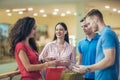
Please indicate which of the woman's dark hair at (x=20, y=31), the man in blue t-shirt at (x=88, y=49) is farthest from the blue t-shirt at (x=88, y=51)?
the woman's dark hair at (x=20, y=31)

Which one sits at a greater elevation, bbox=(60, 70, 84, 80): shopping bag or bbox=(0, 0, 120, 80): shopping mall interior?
bbox=(0, 0, 120, 80): shopping mall interior

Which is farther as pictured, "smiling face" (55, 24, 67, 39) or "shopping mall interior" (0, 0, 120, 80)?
"shopping mall interior" (0, 0, 120, 80)

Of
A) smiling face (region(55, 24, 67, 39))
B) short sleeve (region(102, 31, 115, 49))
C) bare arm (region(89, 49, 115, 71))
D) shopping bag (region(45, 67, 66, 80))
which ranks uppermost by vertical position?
smiling face (region(55, 24, 67, 39))

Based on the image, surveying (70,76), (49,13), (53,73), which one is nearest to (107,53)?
(70,76)

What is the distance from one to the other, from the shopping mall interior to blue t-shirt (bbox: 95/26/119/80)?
6.00 m

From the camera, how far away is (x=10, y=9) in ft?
32.6

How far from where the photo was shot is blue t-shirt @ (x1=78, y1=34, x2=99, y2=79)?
3594 millimetres

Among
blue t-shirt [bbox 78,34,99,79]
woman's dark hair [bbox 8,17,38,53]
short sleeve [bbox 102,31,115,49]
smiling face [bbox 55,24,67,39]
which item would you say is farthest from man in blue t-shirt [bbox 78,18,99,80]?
woman's dark hair [bbox 8,17,38,53]

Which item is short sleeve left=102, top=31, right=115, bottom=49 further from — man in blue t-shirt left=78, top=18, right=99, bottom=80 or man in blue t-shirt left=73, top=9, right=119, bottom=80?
man in blue t-shirt left=78, top=18, right=99, bottom=80

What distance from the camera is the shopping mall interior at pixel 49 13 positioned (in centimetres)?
928

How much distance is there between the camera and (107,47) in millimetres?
2660

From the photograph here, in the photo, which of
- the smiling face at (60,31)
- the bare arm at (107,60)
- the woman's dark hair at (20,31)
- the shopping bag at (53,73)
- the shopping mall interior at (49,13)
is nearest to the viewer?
the bare arm at (107,60)

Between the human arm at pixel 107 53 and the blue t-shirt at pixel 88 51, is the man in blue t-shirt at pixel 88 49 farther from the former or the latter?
the human arm at pixel 107 53

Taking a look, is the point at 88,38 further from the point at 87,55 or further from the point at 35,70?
the point at 35,70
